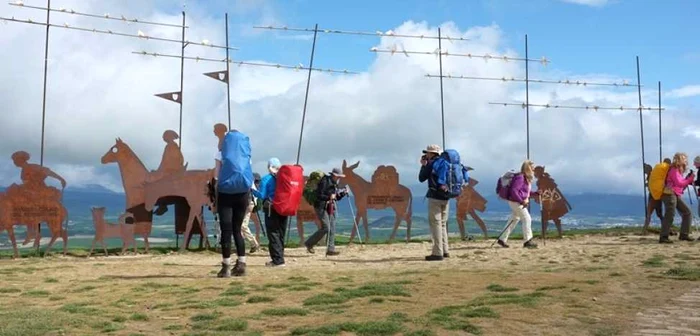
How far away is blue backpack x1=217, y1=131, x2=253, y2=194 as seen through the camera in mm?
11523

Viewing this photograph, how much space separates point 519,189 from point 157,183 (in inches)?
303

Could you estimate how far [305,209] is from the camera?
19.4 meters

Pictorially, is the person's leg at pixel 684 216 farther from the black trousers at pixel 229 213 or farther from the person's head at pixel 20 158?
the person's head at pixel 20 158

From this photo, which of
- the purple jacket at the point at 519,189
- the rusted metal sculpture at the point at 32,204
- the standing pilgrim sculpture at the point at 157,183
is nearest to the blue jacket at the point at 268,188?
the standing pilgrim sculpture at the point at 157,183

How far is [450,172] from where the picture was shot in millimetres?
14391

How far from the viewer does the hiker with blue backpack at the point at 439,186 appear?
14.3 m

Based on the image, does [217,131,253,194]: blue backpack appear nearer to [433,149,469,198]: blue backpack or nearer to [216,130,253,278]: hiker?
[216,130,253,278]: hiker

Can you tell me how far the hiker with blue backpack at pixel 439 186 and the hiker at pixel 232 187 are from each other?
3.85 m

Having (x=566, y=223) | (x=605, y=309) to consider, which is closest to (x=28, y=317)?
(x=605, y=309)

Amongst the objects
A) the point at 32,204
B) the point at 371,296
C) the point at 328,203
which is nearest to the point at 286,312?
the point at 371,296

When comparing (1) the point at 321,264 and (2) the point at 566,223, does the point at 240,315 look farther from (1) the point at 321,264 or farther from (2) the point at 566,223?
(2) the point at 566,223

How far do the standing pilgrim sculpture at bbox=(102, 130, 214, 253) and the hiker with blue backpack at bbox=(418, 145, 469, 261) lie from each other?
215 inches

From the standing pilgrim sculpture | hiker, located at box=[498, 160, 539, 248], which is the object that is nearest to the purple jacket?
hiker, located at box=[498, 160, 539, 248]

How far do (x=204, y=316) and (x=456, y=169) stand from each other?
7310mm
